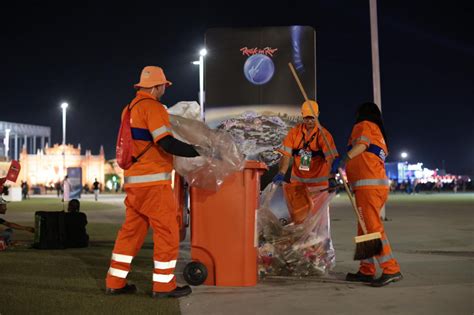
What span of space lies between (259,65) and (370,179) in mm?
4058

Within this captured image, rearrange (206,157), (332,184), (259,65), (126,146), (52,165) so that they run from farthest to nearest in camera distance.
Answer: (52,165), (259,65), (332,184), (206,157), (126,146)

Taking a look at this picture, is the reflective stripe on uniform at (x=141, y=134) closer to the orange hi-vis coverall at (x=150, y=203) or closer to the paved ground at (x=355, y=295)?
the orange hi-vis coverall at (x=150, y=203)

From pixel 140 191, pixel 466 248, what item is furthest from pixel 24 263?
pixel 466 248

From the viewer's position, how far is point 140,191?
5.20 m

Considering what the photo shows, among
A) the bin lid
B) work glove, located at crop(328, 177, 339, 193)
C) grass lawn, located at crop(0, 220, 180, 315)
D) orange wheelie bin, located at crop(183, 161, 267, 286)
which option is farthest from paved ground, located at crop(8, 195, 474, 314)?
the bin lid

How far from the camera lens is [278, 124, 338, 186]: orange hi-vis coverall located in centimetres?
673

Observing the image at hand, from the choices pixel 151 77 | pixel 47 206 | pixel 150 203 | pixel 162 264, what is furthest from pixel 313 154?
pixel 47 206

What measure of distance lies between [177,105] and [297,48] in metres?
3.88

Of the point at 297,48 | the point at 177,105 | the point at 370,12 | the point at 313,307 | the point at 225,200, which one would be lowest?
the point at 313,307

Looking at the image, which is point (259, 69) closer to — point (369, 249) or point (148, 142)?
point (369, 249)

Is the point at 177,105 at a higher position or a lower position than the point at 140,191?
higher

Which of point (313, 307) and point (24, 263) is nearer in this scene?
point (313, 307)

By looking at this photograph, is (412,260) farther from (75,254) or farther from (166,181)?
(75,254)

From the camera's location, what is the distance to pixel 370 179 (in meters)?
6.04
